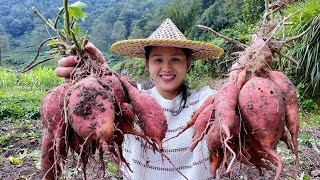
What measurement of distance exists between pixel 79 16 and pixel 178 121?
84 centimetres

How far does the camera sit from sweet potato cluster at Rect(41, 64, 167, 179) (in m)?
1.05

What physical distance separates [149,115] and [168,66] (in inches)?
23.5

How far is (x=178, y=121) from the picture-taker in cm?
192

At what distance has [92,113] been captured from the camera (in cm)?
106

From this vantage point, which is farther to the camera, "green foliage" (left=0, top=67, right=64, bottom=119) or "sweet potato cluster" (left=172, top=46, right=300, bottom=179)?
"green foliage" (left=0, top=67, right=64, bottom=119)

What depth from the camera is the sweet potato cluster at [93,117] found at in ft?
3.45

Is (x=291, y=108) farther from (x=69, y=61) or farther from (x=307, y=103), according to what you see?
(x=307, y=103)

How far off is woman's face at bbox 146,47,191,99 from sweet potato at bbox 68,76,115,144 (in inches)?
27.7

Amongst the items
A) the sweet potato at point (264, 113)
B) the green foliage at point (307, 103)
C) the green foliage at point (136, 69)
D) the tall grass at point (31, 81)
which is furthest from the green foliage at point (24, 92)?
the sweet potato at point (264, 113)

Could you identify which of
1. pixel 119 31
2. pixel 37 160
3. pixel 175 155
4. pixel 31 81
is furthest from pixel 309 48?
pixel 119 31

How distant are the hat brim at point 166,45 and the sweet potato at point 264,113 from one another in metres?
0.65

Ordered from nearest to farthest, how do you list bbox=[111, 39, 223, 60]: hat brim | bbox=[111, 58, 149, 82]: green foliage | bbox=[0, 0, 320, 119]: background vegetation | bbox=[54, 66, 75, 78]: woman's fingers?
bbox=[54, 66, 75, 78]: woman's fingers → bbox=[111, 39, 223, 60]: hat brim → bbox=[0, 0, 320, 119]: background vegetation → bbox=[111, 58, 149, 82]: green foliage

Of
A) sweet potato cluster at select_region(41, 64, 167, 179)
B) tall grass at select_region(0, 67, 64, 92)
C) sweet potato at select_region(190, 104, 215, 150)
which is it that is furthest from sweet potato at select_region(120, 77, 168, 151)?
tall grass at select_region(0, 67, 64, 92)

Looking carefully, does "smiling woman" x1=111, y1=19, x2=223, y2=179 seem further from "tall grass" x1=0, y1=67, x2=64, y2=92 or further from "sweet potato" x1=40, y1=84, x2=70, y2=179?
"tall grass" x1=0, y1=67, x2=64, y2=92
